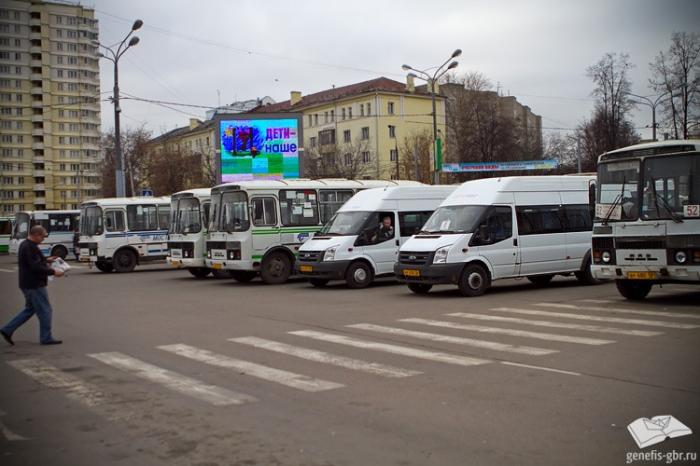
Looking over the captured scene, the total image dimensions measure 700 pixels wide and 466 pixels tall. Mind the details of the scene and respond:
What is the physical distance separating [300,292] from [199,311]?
428 cm

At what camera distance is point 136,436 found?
6270 millimetres

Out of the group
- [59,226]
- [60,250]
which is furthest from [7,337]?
[59,226]

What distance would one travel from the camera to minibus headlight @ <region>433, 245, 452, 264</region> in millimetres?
16672

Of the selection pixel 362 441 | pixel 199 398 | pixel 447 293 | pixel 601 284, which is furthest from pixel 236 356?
pixel 601 284

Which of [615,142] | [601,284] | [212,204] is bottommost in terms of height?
[601,284]

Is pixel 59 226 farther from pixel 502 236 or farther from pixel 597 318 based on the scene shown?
pixel 597 318

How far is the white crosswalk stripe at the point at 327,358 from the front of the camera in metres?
8.75

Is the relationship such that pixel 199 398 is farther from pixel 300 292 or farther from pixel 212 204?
pixel 212 204

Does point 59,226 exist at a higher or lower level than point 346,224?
higher

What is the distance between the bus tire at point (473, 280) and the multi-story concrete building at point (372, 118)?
55.8 metres

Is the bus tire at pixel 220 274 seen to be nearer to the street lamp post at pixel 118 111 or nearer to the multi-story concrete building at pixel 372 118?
the street lamp post at pixel 118 111

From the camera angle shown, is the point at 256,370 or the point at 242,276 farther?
the point at 242,276

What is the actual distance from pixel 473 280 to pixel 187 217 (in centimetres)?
1204

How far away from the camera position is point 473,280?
17.1m
